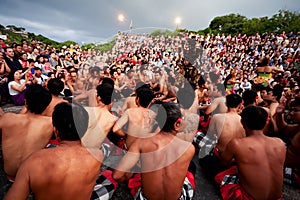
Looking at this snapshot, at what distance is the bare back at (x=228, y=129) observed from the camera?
315 cm

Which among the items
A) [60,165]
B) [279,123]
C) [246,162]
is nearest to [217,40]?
[279,123]

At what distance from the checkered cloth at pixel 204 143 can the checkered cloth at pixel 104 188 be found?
70.0 inches

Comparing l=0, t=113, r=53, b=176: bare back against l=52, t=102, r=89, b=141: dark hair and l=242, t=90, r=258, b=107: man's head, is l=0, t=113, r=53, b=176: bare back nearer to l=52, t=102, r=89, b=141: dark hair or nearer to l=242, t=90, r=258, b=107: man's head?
l=52, t=102, r=89, b=141: dark hair

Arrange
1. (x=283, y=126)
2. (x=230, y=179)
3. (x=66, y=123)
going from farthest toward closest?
(x=283, y=126) → (x=230, y=179) → (x=66, y=123)

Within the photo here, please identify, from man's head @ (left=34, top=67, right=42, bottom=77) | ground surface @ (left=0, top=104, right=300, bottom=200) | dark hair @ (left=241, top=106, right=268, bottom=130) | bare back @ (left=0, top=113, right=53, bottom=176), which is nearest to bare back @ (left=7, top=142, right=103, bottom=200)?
bare back @ (left=0, top=113, right=53, bottom=176)

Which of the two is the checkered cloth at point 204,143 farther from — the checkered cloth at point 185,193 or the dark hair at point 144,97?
the dark hair at point 144,97

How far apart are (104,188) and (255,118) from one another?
1867 mm

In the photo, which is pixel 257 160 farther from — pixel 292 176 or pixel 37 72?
pixel 37 72

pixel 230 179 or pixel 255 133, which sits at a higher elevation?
pixel 255 133

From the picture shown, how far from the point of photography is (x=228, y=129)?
3.18 m

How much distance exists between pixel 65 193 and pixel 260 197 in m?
1.98

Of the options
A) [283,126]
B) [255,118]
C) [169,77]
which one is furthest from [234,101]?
[169,77]

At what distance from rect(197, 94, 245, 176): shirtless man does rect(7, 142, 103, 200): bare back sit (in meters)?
2.09

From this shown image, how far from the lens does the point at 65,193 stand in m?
1.54
